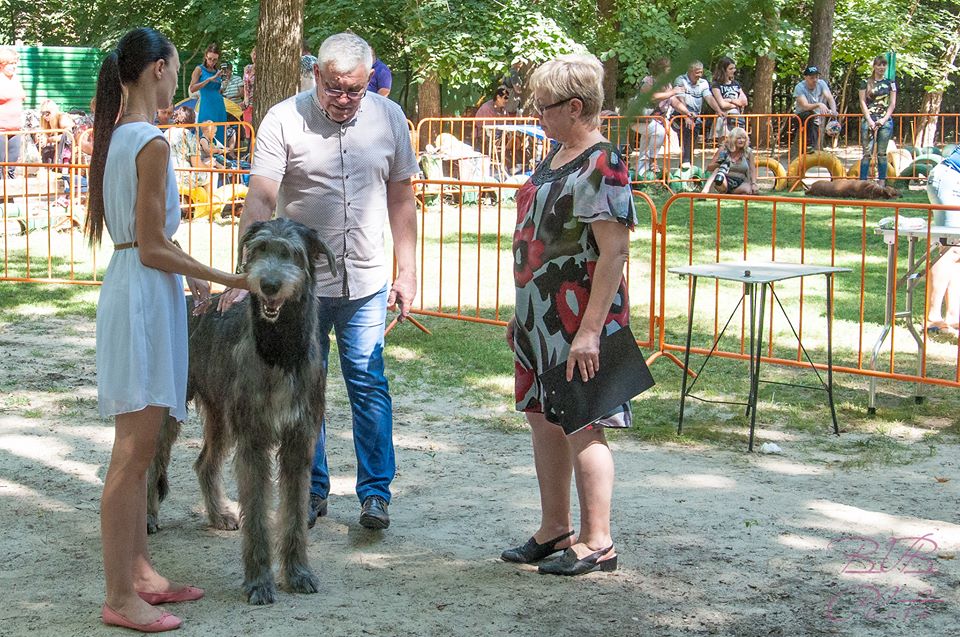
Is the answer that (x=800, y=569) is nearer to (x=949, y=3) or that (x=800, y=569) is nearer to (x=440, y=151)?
(x=440, y=151)

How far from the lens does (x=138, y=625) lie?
3.81 m

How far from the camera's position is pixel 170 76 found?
3.51 m

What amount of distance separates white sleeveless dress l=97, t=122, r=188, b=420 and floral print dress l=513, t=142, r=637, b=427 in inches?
49.6

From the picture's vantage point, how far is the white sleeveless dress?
3566 mm

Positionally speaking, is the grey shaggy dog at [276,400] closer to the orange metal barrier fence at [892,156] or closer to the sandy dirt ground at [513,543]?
the sandy dirt ground at [513,543]

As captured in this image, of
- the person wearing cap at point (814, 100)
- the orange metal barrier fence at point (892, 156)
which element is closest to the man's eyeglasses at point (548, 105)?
the orange metal barrier fence at point (892, 156)

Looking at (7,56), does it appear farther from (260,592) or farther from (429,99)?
(260,592)

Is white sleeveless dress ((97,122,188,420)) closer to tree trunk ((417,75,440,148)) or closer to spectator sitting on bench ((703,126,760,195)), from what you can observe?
spectator sitting on bench ((703,126,760,195))

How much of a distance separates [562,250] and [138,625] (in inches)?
74.6

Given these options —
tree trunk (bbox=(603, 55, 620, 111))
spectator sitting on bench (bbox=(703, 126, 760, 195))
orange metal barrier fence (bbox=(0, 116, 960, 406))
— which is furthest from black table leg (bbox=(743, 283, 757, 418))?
spectator sitting on bench (bbox=(703, 126, 760, 195))

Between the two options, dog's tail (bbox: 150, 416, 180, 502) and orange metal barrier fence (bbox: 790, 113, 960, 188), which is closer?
dog's tail (bbox: 150, 416, 180, 502)

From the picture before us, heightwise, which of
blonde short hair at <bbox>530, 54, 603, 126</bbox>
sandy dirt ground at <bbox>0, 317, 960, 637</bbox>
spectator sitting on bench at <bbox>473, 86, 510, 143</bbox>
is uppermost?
spectator sitting on bench at <bbox>473, 86, 510, 143</bbox>

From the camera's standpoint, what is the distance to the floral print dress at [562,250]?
156 inches

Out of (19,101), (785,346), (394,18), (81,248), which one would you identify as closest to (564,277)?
(785,346)
